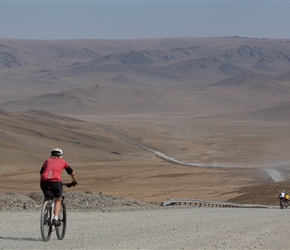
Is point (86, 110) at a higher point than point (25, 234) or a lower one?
higher

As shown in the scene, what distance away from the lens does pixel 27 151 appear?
243 ft

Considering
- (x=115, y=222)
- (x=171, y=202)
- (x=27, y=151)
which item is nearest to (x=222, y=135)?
(x=27, y=151)

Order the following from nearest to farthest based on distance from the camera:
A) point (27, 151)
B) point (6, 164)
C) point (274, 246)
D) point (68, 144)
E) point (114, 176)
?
1. point (274, 246)
2. point (114, 176)
3. point (6, 164)
4. point (27, 151)
5. point (68, 144)

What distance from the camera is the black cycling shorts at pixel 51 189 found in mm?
11094

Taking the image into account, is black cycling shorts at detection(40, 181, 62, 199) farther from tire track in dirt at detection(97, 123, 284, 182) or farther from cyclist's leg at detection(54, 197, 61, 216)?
tire track in dirt at detection(97, 123, 284, 182)

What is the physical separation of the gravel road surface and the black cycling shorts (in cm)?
71

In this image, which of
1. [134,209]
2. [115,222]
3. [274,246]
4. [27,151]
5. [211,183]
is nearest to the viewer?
[274,246]

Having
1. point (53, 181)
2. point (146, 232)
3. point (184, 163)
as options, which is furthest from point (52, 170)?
point (184, 163)

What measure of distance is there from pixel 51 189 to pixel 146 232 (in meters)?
2.84

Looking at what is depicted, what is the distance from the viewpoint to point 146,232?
1343 cm

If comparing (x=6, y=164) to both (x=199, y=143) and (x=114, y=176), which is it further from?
(x=199, y=143)

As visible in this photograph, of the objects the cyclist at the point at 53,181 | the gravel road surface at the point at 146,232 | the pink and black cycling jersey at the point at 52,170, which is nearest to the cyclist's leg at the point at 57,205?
the cyclist at the point at 53,181

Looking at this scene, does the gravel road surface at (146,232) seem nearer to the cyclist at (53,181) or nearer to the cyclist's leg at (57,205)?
the cyclist's leg at (57,205)

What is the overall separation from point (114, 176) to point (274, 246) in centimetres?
4750
